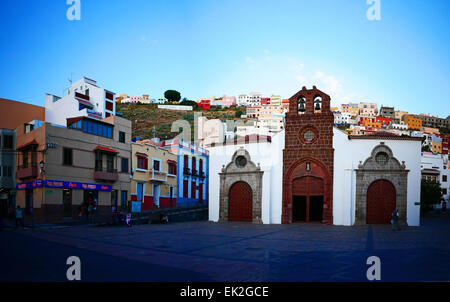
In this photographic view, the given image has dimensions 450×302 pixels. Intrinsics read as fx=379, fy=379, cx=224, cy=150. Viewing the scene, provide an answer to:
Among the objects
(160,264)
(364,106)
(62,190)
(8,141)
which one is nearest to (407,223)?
(160,264)

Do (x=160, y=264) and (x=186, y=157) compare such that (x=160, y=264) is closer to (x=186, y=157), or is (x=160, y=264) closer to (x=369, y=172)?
(x=369, y=172)

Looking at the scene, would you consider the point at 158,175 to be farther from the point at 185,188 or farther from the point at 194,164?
the point at 194,164

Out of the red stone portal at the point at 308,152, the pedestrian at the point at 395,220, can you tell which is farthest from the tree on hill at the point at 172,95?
the pedestrian at the point at 395,220

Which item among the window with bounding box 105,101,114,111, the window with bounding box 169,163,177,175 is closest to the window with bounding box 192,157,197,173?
the window with bounding box 169,163,177,175

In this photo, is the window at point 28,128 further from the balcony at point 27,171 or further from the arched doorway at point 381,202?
the arched doorway at point 381,202

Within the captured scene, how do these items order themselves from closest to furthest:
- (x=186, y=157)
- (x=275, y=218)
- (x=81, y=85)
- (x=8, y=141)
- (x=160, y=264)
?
(x=160, y=264), (x=275, y=218), (x=8, y=141), (x=186, y=157), (x=81, y=85)

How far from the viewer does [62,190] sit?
28000 millimetres

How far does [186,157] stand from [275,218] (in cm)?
2061

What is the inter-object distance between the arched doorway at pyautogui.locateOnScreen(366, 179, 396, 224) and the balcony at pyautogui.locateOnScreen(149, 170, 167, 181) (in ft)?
69.6

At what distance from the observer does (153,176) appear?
38.7 meters

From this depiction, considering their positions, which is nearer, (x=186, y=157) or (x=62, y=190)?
(x=62, y=190)

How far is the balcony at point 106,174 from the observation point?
30.9 meters
